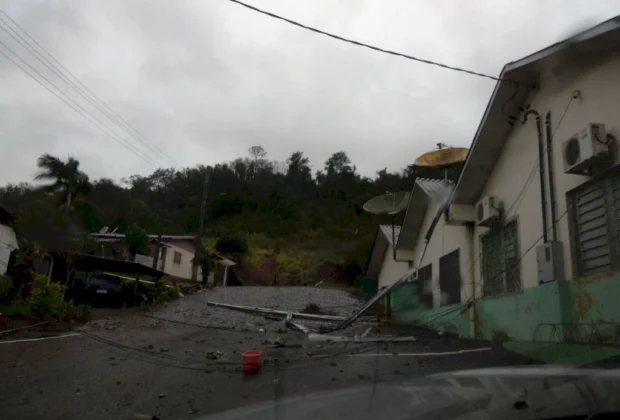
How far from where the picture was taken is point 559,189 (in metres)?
7.47

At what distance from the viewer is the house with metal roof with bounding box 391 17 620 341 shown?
6.43m

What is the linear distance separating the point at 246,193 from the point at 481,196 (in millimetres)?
32723

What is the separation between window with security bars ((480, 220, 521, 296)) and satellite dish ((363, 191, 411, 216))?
365 cm

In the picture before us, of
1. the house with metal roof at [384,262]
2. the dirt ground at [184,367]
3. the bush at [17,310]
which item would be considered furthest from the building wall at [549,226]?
Result: the bush at [17,310]

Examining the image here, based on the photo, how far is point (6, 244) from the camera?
777 inches

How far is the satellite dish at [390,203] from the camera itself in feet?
44.9

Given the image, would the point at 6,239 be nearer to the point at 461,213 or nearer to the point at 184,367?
the point at 184,367

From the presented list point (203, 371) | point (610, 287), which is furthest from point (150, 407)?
point (610, 287)

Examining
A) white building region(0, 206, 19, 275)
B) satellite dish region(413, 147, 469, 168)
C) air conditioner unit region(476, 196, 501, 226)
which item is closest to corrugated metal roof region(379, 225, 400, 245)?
satellite dish region(413, 147, 469, 168)

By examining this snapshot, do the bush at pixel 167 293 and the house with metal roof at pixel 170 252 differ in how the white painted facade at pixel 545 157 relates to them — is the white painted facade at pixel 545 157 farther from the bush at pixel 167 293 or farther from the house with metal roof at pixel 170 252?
the house with metal roof at pixel 170 252

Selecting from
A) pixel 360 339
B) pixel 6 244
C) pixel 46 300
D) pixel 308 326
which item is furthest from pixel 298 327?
pixel 6 244

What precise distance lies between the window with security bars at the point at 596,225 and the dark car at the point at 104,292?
649 inches

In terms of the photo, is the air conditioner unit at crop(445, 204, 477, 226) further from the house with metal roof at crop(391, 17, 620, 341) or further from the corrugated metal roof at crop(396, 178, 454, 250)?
the corrugated metal roof at crop(396, 178, 454, 250)

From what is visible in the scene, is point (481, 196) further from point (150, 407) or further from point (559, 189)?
point (150, 407)
